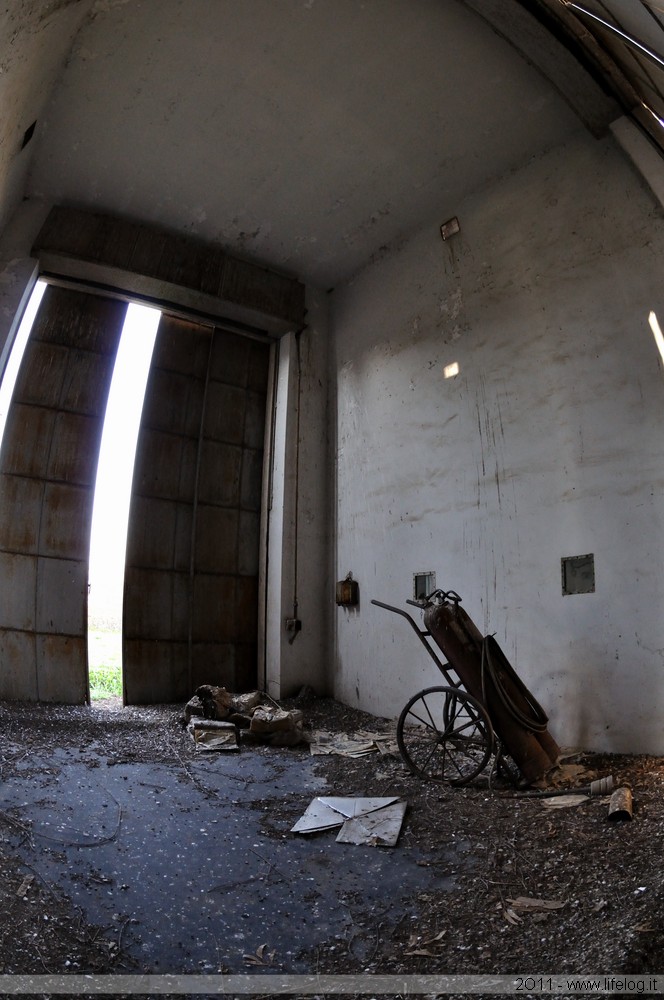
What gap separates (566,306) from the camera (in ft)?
18.8

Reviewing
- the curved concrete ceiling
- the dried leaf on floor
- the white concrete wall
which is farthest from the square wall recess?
the curved concrete ceiling

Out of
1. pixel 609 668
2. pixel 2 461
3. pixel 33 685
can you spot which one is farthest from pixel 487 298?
pixel 33 685

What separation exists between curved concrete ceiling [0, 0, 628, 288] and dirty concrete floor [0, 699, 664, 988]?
4.60 m

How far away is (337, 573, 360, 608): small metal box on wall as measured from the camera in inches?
302

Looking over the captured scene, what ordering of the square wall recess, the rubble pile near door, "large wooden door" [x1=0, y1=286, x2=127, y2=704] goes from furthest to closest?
"large wooden door" [x1=0, y1=286, x2=127, y2=704] → the rubble pile near door → the square wall recess

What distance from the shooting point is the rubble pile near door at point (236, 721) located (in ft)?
18.7

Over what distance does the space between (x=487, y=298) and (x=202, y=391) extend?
→ 13.0ft

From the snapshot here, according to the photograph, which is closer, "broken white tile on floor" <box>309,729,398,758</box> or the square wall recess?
the square wall recess

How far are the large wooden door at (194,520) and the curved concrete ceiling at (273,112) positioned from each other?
177cm

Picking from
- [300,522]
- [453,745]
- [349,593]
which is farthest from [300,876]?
[300,522]

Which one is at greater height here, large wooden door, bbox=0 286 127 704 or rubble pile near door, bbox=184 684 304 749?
large wooden door, bbox=0 286 127 704

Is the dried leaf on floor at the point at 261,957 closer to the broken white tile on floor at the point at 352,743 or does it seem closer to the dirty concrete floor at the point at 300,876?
the dirty concrete floor at the point at 300,876

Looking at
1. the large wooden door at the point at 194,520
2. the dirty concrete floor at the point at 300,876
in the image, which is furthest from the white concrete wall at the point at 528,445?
the large wooden door at the point at 194,520

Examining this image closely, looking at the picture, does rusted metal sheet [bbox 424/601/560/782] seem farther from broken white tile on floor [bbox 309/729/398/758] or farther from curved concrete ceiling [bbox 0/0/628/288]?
curved concrete ceiling [bbox 0/0/628/288]
